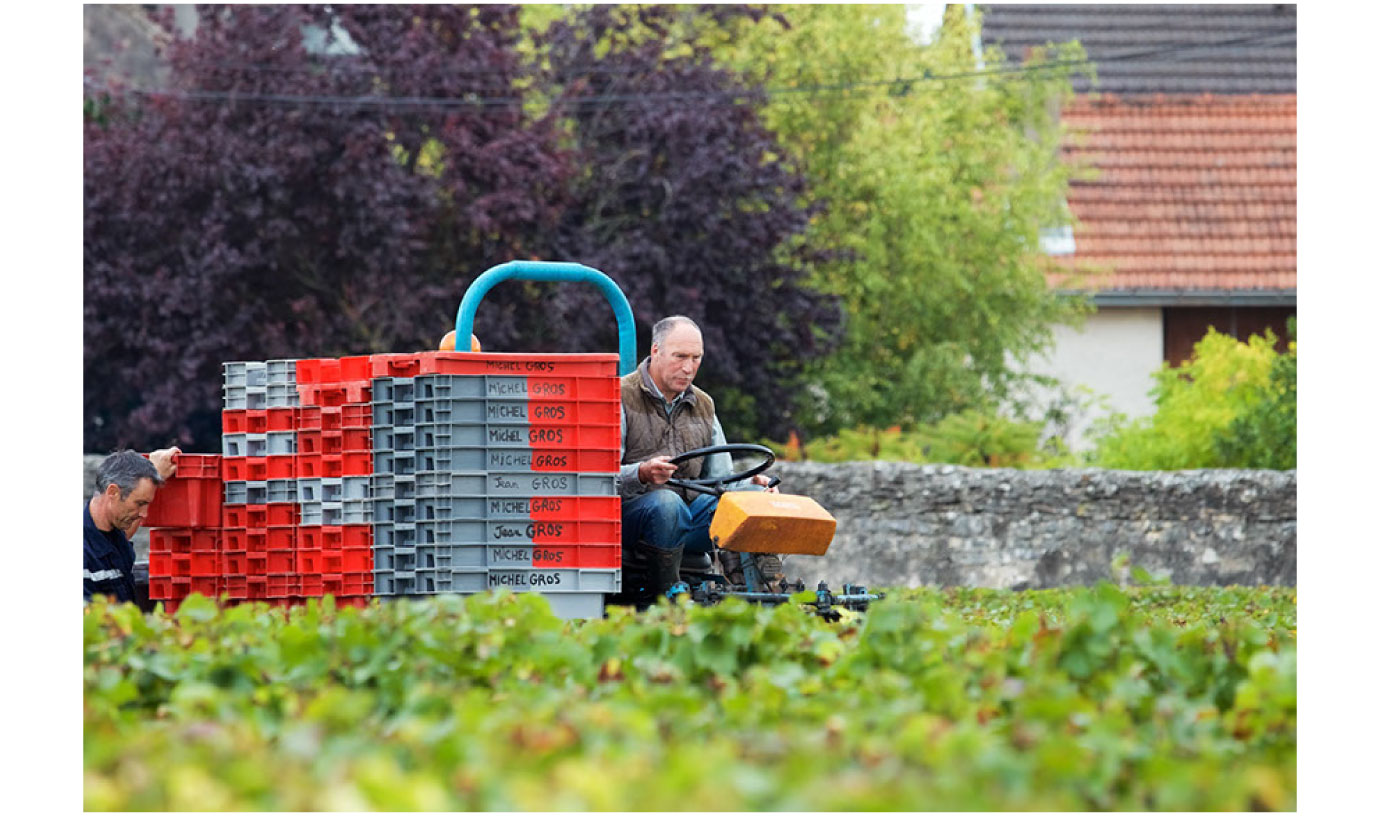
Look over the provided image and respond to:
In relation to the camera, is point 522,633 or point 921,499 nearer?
point 522,633

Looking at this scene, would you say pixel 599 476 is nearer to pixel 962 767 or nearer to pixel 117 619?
pixel 117 619

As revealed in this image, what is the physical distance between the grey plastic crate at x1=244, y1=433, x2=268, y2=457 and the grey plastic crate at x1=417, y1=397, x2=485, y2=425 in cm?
100

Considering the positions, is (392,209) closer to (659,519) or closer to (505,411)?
(659,519)

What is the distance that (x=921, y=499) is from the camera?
17.2m

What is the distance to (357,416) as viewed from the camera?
26.1ft

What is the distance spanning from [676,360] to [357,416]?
1562 mm

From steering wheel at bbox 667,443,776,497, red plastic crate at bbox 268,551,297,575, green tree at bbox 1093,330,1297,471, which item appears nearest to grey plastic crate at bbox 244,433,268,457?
red plastic crate at bbox 268,551,297,575

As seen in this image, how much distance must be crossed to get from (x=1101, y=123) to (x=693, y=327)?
2236cm

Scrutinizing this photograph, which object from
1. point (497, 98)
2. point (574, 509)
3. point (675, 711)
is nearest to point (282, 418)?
point (574, 509)

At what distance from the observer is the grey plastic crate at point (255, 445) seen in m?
8.38

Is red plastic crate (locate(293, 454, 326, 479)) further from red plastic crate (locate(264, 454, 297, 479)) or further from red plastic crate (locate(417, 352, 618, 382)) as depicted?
red plastic crate (locate(417, 352, 618, 382))

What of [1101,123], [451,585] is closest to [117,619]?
[451,585]

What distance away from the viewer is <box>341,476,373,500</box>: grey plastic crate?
26.0 ft

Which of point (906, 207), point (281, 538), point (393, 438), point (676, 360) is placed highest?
point (906, 207)
